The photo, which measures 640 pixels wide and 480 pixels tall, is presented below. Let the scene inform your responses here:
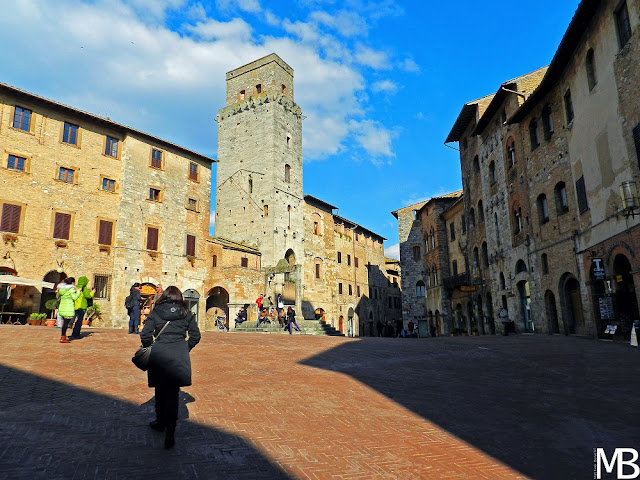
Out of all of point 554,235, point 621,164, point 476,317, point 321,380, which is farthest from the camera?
point 476,317

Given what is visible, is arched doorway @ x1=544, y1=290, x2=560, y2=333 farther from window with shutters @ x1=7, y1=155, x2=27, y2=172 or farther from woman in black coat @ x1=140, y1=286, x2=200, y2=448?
window with shutters @ x1=7, y1=155, x2=27, y2=172

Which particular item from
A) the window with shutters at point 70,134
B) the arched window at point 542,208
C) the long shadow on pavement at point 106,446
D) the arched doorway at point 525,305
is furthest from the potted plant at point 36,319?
the arched window at point 542,208

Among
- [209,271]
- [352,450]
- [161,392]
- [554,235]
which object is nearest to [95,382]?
[161,392]

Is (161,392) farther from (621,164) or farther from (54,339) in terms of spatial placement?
(621,164)

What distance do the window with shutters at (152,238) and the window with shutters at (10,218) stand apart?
24.1ft

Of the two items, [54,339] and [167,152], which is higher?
[167,152]

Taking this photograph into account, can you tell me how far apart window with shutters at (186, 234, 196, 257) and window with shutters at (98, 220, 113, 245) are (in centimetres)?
537

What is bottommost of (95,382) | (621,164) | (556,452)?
(556,452)

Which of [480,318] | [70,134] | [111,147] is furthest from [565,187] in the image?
[70,134]

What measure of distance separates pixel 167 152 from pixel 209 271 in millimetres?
8960

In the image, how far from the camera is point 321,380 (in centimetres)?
834

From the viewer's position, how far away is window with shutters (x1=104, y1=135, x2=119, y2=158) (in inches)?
1099

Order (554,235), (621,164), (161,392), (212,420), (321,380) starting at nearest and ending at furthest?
(161,392), (212,420), (321,380), (621,164), (554,235)

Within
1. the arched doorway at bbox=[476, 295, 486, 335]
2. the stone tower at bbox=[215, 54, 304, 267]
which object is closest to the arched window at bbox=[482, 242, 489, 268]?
the arched doorway at bbox=[476, 295, 486, 335]
